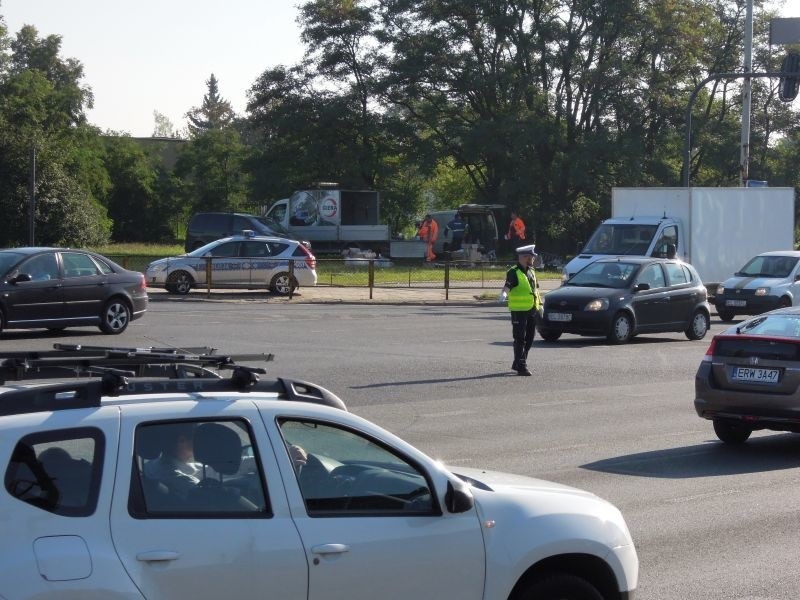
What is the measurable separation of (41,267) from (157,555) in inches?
698

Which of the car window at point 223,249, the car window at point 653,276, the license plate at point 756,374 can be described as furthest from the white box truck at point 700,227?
the license plate at point 756,374

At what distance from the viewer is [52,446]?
4.33 meters

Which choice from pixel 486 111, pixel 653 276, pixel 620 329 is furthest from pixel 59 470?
pixel 486 111

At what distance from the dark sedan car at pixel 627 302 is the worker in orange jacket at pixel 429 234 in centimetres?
2339

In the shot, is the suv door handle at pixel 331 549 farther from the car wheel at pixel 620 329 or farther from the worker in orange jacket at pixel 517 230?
the worker in orange jacket at pixel 517 230

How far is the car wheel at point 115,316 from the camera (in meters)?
22.0

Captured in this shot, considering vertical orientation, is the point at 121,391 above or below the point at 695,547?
above

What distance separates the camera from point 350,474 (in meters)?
5.02

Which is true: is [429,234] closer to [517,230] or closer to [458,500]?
[517,230]

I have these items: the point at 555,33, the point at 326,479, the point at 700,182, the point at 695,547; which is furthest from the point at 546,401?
the point at 700,182

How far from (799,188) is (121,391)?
221 feet

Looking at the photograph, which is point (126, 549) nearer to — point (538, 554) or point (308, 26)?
point (538, 554)

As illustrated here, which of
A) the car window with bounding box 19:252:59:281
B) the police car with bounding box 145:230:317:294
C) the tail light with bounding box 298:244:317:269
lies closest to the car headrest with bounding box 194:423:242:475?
the car window with bounding box 19:252:59:281

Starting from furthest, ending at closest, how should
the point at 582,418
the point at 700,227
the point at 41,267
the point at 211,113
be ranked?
the point at 211,113 < the point at 700,227 < the point at 41,267 < the point at 582,418
